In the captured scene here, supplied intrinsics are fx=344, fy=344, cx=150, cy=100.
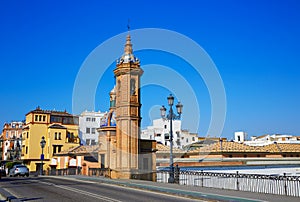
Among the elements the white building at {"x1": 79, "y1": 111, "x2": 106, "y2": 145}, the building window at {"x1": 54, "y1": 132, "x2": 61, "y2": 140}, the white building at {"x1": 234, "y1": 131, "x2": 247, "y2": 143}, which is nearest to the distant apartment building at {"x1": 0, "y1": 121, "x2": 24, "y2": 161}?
the white building at {"x1": 79, "y1": 111, "x2": 106, "y2": 145}

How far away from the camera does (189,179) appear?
2297cm

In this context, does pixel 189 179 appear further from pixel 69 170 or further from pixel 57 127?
pixel 57 127

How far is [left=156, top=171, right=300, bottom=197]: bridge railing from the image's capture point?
15.8 metres

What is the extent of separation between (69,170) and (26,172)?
475 cm

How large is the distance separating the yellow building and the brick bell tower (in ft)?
126

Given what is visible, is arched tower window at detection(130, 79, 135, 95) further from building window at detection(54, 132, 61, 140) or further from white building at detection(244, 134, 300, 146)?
white building at detection(244, 134, 300, 146)

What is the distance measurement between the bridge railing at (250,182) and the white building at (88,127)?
54253 mm

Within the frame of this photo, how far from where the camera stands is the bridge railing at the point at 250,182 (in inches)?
621

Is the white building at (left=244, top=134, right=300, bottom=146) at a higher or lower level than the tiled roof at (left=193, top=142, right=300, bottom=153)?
higher

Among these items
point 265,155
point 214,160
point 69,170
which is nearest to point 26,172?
point 69,170

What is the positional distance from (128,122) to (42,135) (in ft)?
141

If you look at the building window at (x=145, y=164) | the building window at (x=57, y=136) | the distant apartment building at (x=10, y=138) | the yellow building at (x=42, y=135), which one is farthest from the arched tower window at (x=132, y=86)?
the distant apartment building at (x=10, y=138)

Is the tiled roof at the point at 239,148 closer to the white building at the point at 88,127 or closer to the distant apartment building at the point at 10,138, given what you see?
the white building at the point at 88,127

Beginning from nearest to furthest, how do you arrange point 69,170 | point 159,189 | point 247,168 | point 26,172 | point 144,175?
point 159,189, point 144,175, point 247,168, point 26,172, point 69,170
